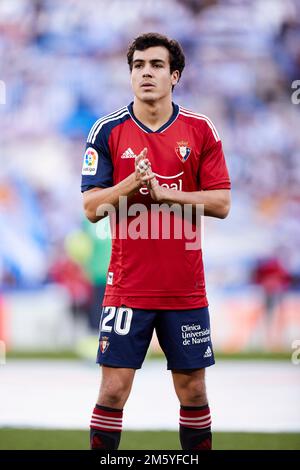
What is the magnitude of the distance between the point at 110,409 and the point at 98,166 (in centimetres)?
123

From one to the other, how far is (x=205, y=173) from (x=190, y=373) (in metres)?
1.03

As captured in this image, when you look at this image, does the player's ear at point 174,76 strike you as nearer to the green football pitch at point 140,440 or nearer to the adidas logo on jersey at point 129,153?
the adidas logo on jersey at point 129,153

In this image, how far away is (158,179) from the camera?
15.4 ft

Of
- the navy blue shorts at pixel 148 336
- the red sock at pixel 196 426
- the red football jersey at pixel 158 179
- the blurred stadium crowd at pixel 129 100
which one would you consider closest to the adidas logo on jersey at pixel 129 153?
the red football jersey at pixel 158 179

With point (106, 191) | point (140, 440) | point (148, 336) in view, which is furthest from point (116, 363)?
point (140, 440)

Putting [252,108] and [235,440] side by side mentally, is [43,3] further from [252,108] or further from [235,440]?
[235,440]

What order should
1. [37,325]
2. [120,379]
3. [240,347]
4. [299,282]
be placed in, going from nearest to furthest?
[120,379], [240,347], [37,325], [299,282]

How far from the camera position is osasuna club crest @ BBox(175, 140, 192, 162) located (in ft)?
15.6

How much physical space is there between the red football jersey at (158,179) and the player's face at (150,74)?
0.17m

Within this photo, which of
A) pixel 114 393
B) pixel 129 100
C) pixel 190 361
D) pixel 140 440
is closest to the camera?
pixel 114 393

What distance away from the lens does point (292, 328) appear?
14055 mm

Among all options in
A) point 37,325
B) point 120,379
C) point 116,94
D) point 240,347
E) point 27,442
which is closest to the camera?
point 120,379

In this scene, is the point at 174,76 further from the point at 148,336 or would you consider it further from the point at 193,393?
the point at 193,393
